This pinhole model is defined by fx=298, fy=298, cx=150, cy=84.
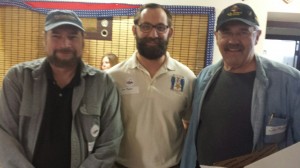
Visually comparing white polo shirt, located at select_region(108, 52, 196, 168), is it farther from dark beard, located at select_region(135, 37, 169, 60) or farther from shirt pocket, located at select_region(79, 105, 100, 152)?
shirt pocket, located at select_region(79, 105, 100, 152)

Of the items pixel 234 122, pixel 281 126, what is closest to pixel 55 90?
pixel 234 122

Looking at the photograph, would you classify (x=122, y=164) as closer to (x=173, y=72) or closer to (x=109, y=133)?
(x=109, y=133)

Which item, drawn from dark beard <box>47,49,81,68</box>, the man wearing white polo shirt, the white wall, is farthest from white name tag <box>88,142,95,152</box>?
the white wall

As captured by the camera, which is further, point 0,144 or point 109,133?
point 109,133

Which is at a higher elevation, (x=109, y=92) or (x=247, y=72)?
(x=247, y=72)

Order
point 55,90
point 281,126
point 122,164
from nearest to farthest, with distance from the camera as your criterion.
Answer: point 281,126 < point 55,90 < point 122,164

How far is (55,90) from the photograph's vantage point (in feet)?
4.75

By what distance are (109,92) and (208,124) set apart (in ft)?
1.73

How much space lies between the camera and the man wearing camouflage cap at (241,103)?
137cm

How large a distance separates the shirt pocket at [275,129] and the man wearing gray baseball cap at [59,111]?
71 centimetres

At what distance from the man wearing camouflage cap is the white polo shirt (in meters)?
0.11

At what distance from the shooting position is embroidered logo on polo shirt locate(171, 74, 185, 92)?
169 cm

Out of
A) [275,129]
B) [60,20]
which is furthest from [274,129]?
[60,20]

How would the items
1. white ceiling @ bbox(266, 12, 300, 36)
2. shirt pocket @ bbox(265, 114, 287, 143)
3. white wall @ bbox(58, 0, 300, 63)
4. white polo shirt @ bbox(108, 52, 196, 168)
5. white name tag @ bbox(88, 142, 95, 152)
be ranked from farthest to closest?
white ceiling @ bbox(266, 12, 300, 36), white wall @ bbox(58, 0, 300, 63), white polo shirt @ bbox(108, 52, 196, 168), white name tag @ bbox(88, 142, 95, 152), shirt pocket @ bbox(265, 114, 287, 143)
